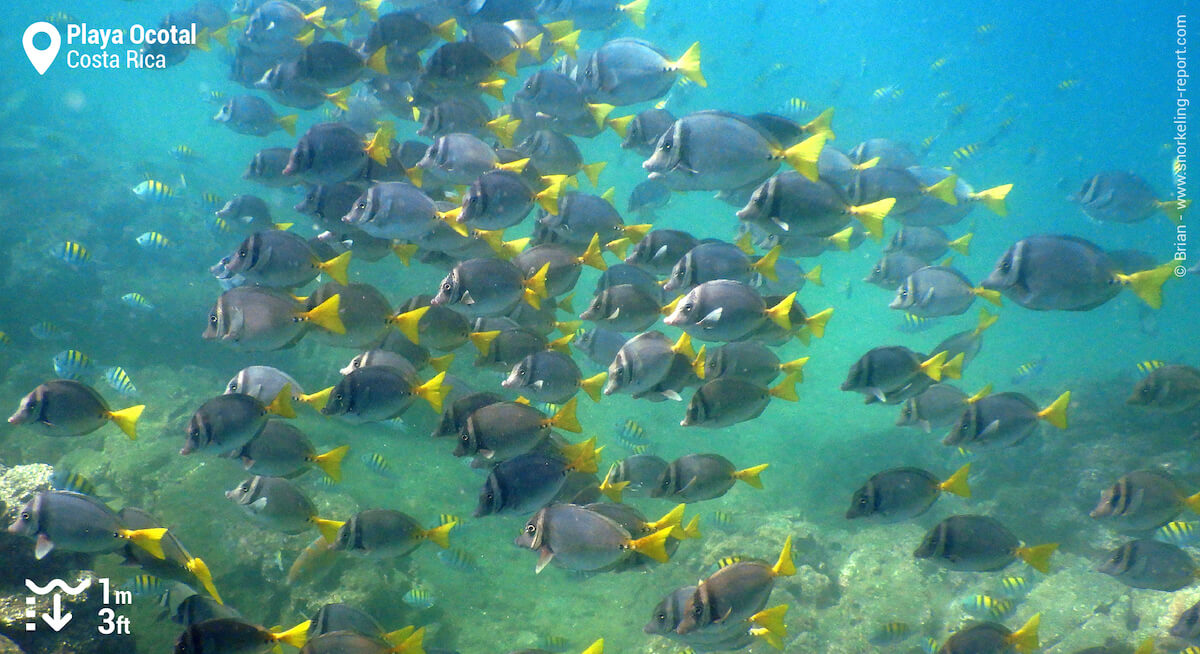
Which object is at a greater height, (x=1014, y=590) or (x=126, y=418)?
(x=126, y=418)

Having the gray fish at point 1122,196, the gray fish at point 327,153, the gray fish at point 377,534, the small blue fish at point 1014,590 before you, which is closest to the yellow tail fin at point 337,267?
the gray fish at point 327,153

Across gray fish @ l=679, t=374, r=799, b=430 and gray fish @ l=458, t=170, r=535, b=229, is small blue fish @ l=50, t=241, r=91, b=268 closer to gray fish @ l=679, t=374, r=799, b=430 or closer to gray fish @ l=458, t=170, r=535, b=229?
gray fish @ l=458, t=170, r=535, b=229

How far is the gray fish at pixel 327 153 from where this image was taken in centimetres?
440

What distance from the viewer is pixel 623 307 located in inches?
166

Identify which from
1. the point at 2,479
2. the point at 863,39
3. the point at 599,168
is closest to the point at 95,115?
the point at 2,479

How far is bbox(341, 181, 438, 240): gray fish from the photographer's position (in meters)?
4.04

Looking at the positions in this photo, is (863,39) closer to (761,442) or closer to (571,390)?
(761,442)

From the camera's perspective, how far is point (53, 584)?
4.69 metres

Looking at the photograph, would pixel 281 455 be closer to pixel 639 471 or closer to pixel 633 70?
pixel 639 471

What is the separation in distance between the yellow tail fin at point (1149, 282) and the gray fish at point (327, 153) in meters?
5.60

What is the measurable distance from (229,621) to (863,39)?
114 meters

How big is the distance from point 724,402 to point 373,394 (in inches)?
91.0

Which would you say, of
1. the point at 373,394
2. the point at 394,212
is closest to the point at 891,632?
the point at 373,394

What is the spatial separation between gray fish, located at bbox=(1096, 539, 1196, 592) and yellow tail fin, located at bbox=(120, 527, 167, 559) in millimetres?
6568
